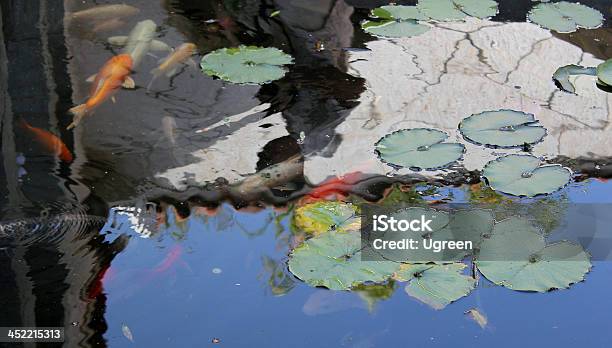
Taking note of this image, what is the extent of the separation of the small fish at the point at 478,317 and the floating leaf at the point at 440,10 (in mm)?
1717

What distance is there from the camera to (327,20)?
334cm

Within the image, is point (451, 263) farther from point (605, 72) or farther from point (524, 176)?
point (605, 72)

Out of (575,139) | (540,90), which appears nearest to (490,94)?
(540,90)

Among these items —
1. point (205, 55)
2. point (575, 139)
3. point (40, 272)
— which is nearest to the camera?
point (40, 272)

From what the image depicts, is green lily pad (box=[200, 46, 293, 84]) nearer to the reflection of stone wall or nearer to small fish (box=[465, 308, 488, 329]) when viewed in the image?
the reflection of stone wall

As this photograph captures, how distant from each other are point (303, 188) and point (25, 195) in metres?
0.77

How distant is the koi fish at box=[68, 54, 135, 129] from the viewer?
8.79ft

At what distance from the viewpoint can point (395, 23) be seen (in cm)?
328

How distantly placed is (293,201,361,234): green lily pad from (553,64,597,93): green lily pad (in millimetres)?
1086

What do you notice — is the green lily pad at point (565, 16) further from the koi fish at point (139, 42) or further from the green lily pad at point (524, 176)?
the koi fish at point (139, 42)

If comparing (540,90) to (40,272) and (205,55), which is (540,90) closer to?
(205,55)

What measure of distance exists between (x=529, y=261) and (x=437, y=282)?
0.23 m

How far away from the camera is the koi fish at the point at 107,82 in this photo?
8.79 ft

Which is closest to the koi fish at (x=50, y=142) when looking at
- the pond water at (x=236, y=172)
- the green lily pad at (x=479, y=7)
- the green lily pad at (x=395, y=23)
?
the pond water at (x=236, y=172)
